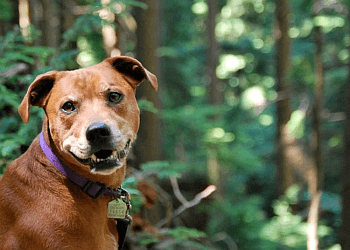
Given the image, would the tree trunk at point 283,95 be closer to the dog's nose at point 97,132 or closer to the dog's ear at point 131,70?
the dog's ear at point 131,70

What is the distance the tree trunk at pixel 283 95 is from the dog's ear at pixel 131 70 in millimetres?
10665

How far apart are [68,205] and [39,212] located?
0.17 meters

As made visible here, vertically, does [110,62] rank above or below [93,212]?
above

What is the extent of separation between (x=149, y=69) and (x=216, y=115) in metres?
5.69

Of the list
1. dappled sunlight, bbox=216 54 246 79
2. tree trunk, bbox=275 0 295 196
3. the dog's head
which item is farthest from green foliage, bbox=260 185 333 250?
dappled sunlight, bbox=216 54 246 79

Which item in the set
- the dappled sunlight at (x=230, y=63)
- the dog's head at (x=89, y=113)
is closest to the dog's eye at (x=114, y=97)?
the dog's head at (x=89, y=113)

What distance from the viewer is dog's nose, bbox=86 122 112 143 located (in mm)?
2408

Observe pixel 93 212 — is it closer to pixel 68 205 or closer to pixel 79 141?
pixel 68 205

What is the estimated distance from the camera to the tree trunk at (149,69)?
916 centimetres

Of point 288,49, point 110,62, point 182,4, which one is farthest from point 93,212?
point 182,4

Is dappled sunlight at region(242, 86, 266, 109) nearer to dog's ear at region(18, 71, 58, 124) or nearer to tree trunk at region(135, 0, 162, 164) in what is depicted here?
tree trunk at region(135, 0, 162, 164)

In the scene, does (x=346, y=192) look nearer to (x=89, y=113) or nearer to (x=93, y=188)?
(x=93, y=188)

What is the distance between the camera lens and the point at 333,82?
15.8 metres

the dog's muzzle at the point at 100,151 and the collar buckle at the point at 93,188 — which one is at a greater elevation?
the dog's muzzle at the point at 100,151
